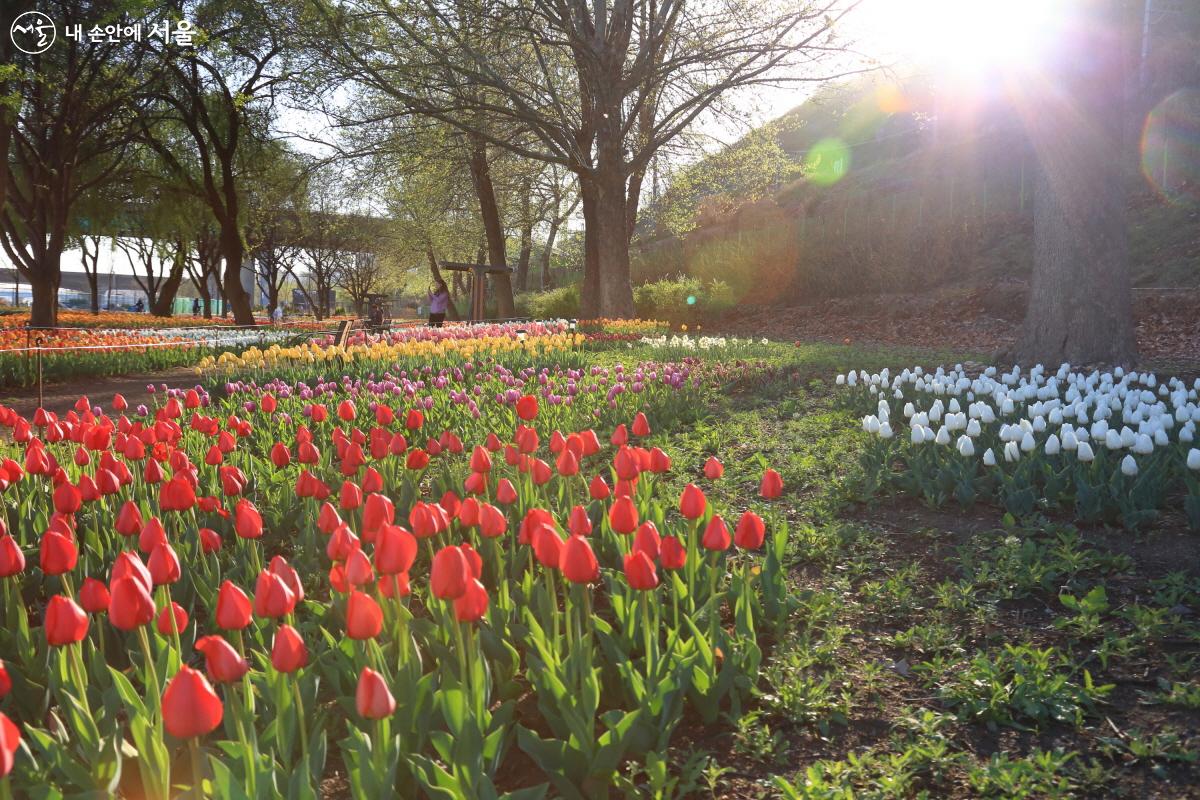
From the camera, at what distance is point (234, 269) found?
21969 millimetres

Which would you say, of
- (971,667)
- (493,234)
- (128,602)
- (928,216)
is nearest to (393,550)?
(128,602)

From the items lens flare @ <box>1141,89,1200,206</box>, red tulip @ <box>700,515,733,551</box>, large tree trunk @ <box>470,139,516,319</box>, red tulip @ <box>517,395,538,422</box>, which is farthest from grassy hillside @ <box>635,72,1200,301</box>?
red tulip @ <box>700,515,733,551</box>

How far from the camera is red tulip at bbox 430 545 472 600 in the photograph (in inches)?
67.1

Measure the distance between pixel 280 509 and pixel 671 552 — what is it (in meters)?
2.47

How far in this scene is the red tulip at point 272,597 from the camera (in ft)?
5.52

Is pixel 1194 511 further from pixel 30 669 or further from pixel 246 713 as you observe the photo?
pixel 30 669

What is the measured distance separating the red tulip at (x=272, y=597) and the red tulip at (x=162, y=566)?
325mm

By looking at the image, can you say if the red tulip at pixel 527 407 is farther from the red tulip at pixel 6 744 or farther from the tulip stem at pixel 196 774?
the red tulip at pixel 6 744

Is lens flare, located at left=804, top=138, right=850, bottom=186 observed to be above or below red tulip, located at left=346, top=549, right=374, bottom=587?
above

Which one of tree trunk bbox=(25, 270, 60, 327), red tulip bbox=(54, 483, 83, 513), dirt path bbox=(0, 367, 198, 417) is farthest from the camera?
tree trunk bbox=(25, 270, 60, 327)

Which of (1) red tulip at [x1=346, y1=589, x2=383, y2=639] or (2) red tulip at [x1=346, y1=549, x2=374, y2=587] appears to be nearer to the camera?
(1) red tulip at [x1=346, y1=589, x2=383, y2=639]

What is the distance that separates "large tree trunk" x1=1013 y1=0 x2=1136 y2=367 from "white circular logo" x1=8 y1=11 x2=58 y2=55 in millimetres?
15509

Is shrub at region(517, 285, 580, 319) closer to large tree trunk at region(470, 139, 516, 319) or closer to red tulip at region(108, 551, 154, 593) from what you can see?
large tree trunk at region(470, 139, 516, 319)

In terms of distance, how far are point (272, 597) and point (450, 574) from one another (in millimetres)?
362
